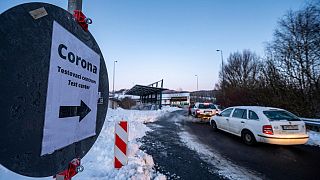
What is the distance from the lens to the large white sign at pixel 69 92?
4.31 ft

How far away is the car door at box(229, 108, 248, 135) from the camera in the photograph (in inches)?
318

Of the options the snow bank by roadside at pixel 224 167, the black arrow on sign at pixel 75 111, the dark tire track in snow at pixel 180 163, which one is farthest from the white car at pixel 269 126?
the black arrow on sign at pixel 75 111

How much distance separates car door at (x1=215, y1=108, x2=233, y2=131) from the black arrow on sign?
8986mm

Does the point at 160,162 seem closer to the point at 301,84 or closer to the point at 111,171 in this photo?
the point at 111,171

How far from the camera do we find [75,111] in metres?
1.60

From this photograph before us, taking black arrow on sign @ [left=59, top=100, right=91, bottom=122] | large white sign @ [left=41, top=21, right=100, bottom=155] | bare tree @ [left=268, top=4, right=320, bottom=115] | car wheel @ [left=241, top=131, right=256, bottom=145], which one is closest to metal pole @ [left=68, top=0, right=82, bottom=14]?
large white sign @ [left=41, top=21, right=100, bottom=155]

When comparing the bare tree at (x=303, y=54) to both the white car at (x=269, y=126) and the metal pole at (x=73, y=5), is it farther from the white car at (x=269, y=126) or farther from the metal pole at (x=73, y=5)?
the metal pole at (x=73, y=5)

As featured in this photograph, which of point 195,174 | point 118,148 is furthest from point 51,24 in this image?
point 195,174

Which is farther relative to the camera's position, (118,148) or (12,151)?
(118,148)

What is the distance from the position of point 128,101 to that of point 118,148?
112ft

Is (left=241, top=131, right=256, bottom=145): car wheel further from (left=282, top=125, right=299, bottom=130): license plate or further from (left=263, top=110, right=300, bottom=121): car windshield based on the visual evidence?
(left=282, top=125, right=299, bottom=130): license plate

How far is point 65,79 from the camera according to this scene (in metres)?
1.44

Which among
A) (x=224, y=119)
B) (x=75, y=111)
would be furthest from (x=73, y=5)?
(x=224, y=119)

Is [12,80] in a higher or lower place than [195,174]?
higher
